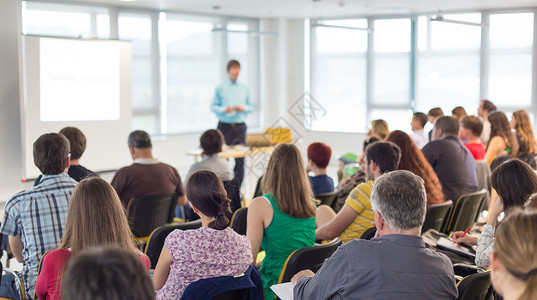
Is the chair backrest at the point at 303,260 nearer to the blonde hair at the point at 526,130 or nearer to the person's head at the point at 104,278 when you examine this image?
the person's head at the point at 104,278

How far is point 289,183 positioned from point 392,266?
1.28m

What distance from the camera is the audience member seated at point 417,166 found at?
13.1ft

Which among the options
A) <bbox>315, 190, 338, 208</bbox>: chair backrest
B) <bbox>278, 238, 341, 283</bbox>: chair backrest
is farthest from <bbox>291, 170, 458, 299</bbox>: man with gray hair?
<bbox>315, 190, 338, 208</bbox>: chair backrest

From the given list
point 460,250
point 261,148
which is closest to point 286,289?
point 460,250

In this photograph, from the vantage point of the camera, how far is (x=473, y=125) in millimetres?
5906

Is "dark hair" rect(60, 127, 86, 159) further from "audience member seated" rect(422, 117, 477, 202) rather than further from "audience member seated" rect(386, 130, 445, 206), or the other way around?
"audience member seated" rect(422, 117, 477, 202)

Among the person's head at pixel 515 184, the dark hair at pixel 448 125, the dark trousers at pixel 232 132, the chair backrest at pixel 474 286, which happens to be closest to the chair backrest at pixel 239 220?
the person's head at pixel 515 184

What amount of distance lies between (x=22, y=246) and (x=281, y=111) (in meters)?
8.57

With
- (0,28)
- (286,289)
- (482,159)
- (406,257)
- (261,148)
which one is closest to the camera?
(406,257)

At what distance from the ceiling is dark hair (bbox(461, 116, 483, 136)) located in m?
3.15

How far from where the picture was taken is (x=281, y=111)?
11445mm

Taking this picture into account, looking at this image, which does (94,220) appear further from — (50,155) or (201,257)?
(50,155)

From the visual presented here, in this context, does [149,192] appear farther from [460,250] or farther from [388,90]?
[388,90]

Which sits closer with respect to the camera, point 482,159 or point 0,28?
point 482,159
